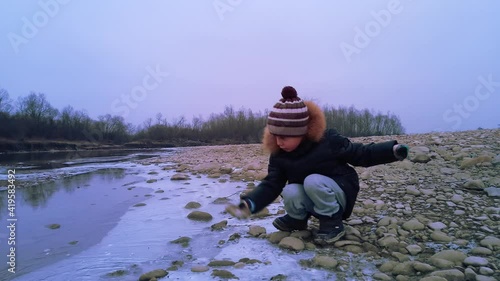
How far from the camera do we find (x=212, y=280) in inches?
70.9

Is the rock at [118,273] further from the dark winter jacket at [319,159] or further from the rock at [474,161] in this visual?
the rock at [474,161]

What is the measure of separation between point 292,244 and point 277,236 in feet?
0.68

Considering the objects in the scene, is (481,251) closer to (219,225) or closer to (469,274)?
(469,274)

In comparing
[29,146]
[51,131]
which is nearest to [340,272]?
[29,146]

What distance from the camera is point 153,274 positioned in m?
1.87

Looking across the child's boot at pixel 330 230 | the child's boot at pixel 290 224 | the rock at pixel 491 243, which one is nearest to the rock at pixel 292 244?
the child's boot at pixel 330 230

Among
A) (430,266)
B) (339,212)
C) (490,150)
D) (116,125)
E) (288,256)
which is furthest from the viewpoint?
(116,125)

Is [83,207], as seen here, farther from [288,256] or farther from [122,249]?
[288,256]

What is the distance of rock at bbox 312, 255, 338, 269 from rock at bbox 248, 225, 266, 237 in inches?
27.0

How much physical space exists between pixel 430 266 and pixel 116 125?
53218 mm

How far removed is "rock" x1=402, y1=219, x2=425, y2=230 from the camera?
7.71ft

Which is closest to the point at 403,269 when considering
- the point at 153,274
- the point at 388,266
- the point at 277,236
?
the point at 388,266

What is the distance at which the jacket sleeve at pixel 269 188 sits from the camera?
227cm

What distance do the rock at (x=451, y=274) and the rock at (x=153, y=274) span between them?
4.79 feet
